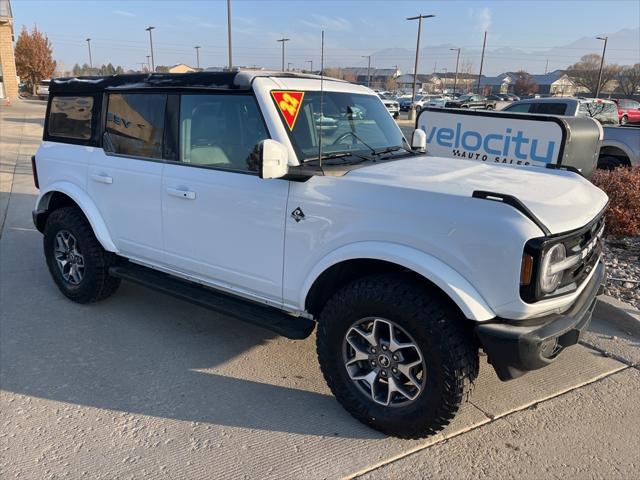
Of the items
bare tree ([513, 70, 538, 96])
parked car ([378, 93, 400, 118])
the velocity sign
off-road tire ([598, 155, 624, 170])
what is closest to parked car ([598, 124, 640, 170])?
off-road tire ([598, 155, 624, 170])

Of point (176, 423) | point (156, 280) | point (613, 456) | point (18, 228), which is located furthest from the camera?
point (18, 228)

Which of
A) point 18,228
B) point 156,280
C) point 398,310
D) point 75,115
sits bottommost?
point 18,228

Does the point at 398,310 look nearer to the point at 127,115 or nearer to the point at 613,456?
the point at 613,456

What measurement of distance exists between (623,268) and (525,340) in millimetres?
3729

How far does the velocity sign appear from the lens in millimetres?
6062

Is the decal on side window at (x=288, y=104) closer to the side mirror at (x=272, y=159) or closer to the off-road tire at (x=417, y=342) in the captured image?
the side mirror at (x=272, y=159)

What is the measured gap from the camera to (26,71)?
47.3 metres

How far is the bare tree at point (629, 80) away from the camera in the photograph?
6391cm

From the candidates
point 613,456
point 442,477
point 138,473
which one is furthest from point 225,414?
point 613,456

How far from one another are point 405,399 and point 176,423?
4.37ft

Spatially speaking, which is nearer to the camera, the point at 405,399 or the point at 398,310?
the point at 398,310

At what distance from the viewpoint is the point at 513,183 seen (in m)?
3.08

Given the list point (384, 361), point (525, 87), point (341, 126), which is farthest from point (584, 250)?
point (525, 87)

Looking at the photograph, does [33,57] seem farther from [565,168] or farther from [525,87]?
[525,87]
